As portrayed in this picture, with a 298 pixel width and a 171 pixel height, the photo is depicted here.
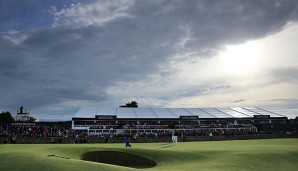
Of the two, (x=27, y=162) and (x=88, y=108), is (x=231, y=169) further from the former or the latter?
(x=88, y=108)

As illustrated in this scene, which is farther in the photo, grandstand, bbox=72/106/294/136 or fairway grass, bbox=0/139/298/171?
grandstand, bbox=72/106/294/136

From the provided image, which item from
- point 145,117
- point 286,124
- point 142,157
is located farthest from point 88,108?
point 142,157

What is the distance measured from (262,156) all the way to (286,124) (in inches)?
2446

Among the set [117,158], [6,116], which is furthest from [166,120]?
[6,116]

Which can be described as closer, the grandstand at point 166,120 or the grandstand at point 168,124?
the grandstand at point 168,124

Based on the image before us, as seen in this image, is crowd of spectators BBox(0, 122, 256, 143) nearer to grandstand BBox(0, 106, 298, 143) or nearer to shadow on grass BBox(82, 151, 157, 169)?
grandstand BBox(0, 106, 298, 143)

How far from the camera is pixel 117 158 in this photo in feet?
96.3

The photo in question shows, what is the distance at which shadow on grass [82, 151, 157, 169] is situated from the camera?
28562mm

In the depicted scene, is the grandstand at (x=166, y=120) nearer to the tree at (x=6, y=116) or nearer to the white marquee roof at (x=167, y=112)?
the white marquee roof at (x=167, y=112)

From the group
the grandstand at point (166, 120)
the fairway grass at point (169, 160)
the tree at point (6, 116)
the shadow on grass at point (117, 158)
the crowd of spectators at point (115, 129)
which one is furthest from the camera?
the tree at point (6, 116)

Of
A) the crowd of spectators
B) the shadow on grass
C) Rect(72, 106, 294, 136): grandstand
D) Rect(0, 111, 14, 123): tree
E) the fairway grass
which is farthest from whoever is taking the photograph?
Rect(0, 111, 14, 123): tree

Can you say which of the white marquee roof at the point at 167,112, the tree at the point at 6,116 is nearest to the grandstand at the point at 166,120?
the white marquee roof at the point at 167,112

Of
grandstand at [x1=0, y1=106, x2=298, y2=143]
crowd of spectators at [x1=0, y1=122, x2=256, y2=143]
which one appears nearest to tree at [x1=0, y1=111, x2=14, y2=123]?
grandstand at [x1=0, y1=106, x2=298, y2=143]

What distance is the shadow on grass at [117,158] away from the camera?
28.6 metres
